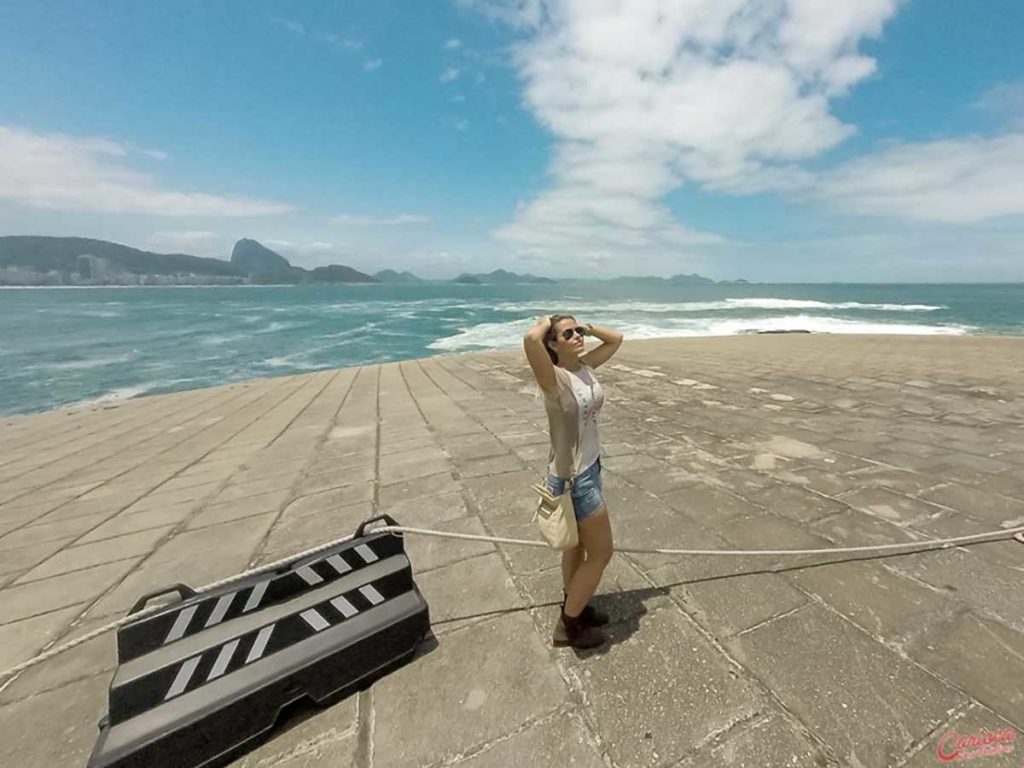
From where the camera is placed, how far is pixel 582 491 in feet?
6.47

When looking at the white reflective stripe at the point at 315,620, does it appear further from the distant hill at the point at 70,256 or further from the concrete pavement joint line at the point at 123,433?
the distant hill at the point at 70,256

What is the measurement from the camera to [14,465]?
6.12 meters

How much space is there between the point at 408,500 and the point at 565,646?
2175mm

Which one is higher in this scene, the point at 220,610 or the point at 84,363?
the point at 220,610

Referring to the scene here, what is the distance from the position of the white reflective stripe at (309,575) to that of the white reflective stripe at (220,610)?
282mm

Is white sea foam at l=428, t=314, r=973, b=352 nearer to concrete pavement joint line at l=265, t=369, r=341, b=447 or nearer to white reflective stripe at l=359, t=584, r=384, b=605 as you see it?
concrete pavement joint line at l=265, t=369, r=341, b=447

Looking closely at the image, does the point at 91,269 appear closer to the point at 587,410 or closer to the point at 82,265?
the point at 82,265

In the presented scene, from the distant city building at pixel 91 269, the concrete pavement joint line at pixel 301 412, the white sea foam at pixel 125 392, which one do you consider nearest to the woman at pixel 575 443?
the concrete pavement joint line at pixel 301 412

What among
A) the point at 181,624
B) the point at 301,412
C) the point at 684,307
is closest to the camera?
the point at 181,624

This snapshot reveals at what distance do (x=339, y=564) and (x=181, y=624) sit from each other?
65 cm

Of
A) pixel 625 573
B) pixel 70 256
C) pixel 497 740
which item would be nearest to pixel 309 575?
pixel 497 740

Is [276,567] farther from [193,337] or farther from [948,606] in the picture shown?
[193,337]

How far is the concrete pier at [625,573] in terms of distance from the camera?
172 cm

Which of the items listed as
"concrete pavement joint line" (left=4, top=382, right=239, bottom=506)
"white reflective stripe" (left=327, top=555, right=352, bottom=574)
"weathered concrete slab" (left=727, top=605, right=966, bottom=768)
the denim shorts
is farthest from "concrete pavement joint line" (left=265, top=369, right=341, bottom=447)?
"weathered concrete slab" (left=727, top=605, right=966, bottom=768)
